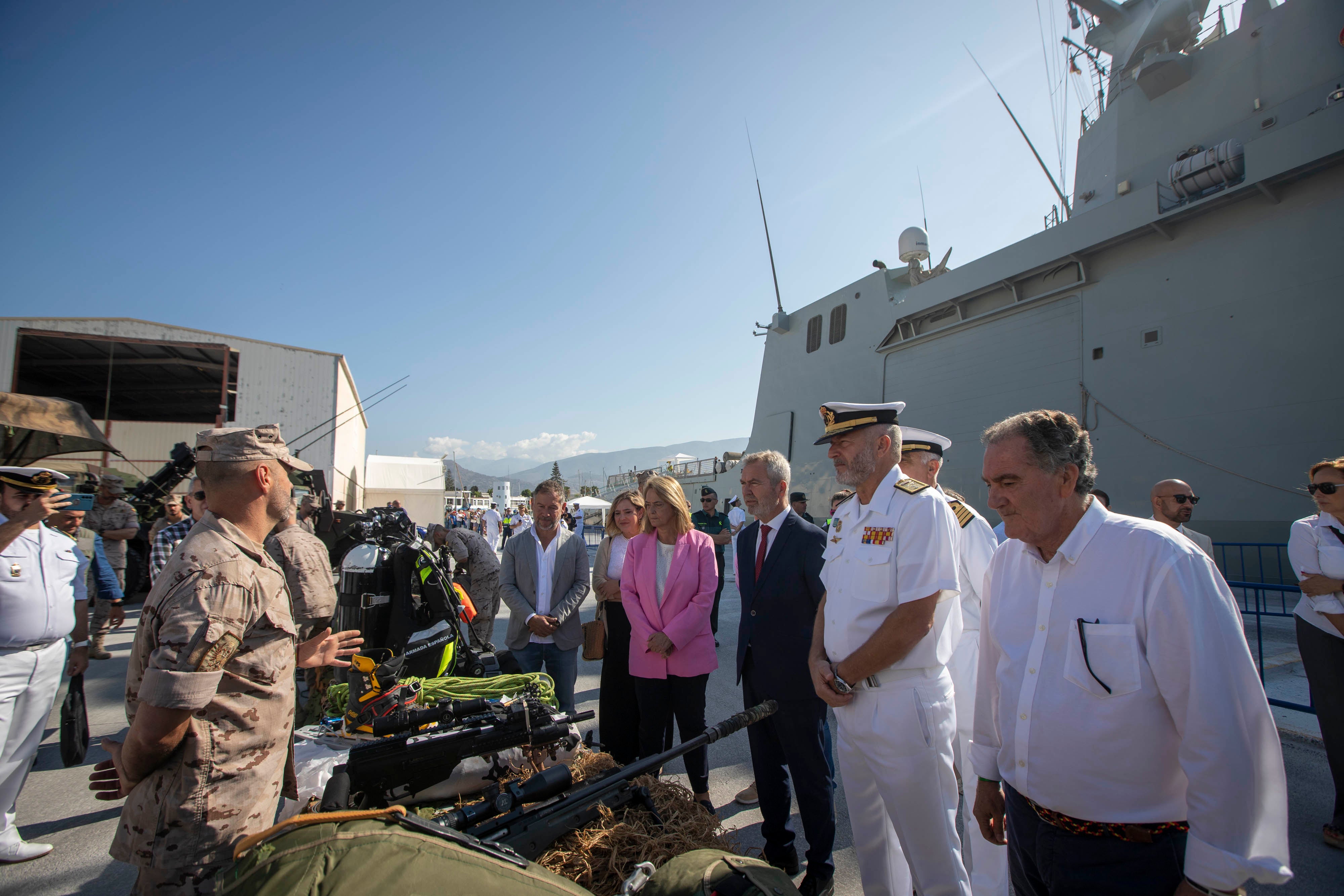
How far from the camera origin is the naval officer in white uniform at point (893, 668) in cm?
202

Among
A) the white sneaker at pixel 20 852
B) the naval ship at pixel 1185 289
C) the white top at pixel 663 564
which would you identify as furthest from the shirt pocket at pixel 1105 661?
the naval ship at pixel 1185 289

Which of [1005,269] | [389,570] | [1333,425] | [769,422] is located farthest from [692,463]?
[389,570]

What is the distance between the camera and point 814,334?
619 inches

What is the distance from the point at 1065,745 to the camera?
1468 mm

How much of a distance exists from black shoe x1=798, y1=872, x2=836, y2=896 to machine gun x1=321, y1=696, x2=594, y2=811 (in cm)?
125

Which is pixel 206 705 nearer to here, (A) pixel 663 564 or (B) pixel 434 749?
(B) pixel 434 749

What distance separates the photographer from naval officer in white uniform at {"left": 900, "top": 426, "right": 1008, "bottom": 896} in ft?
7.75

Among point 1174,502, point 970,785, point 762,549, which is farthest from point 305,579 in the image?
point 1174,502

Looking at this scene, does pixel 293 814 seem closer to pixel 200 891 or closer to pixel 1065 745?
pixel 200 891

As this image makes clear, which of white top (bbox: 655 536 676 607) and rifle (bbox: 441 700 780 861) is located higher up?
white top (bbox: 655 536 676 607)

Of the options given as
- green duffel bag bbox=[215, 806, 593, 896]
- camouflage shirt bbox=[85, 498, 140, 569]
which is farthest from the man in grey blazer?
camouflage shirt bbox=[85, 498, 140, 569]

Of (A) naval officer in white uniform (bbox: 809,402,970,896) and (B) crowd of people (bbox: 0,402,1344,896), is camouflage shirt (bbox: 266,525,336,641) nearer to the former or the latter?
(B) crowd of people (bbox: 0,402,1344,896)

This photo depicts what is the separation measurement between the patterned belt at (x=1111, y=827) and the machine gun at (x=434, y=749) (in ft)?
4.84

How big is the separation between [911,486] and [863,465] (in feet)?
0.74
